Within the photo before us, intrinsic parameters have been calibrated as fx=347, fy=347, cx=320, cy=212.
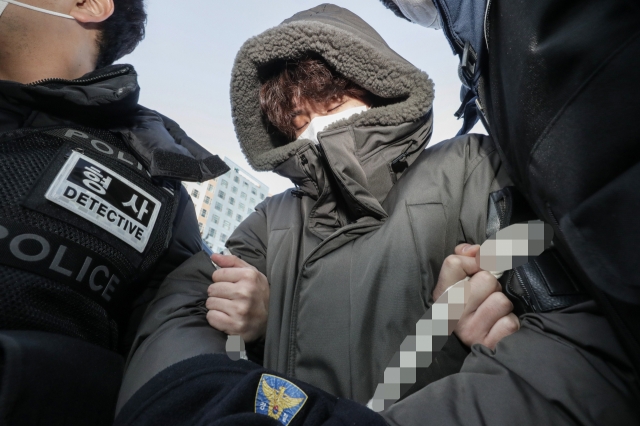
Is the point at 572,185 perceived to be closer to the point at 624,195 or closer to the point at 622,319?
the point at 624,195

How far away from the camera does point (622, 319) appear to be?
448mm

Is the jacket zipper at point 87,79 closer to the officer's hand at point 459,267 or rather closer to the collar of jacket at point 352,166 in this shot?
the collar of jacket at point 352,166

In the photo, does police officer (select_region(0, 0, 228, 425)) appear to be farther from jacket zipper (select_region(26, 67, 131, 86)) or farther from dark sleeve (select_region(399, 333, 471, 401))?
dark sleeve (select_region(399, 333, 471, 401))

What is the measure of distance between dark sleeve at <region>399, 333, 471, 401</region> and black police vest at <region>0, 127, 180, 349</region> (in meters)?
0.75

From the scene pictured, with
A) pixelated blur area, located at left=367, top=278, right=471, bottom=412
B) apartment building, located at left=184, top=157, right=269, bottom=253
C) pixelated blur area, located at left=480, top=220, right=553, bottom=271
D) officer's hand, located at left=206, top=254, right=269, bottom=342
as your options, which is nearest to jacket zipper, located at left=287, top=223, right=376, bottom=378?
officer's hand, located at left=206, top=254, right=269, bottom=342

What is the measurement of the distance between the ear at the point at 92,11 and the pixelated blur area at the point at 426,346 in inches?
61.0

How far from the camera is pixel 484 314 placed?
2.21 feet

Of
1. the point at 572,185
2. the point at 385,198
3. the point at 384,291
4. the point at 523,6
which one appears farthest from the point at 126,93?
the point at 572,185

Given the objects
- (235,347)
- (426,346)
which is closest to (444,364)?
(426,346)

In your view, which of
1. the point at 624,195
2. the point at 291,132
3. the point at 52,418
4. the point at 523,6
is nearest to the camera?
the point at 624,195

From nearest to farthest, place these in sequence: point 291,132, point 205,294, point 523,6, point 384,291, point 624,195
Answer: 1. point 624,195
2. point 523,6
3. point 384,291
4. point 205,294
5. point 291,132

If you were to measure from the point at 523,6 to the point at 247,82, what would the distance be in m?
1.24

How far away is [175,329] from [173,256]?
1.09 feet

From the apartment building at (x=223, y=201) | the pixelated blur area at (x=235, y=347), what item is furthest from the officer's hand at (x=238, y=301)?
the apartment building at (x=223, y=201)
